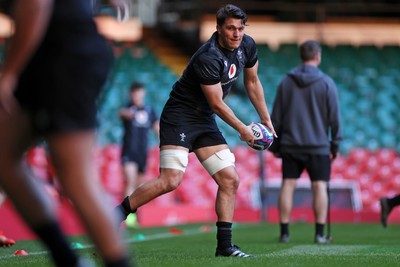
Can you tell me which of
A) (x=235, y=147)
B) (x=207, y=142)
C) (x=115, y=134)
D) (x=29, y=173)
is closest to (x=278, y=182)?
(x=235, y=147)

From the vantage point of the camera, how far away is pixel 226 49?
24.2ft

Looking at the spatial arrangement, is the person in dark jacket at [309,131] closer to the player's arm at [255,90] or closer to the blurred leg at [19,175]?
the player's arm at [255,90]

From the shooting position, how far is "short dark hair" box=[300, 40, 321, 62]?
10414 millimetres

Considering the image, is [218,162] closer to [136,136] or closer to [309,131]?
[309,131]

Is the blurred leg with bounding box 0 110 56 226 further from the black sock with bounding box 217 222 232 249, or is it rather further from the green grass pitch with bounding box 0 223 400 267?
the black sock with bounding box 217 222 232 249

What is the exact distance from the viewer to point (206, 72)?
718cm

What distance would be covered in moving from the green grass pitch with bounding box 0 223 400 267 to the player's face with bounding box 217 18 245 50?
1.60m

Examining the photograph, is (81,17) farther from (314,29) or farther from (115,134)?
(314,29)

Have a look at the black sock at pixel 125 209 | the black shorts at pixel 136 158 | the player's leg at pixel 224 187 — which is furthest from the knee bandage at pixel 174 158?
the black shorts at pixel 136 158

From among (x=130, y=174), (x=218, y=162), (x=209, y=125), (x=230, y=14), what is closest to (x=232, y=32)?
(x=230, y=14)

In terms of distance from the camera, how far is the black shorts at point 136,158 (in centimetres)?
1543

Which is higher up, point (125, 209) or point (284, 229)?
point (125, 209)

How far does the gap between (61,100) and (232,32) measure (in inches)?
131

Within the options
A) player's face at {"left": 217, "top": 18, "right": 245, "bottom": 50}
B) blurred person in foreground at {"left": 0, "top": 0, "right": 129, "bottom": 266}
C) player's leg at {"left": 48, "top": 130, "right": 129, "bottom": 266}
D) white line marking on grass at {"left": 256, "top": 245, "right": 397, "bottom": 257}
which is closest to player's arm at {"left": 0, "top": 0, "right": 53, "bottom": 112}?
blurred person in foreground at {"left": 0, "top": 0, "right": 129, "bottom": 266}
